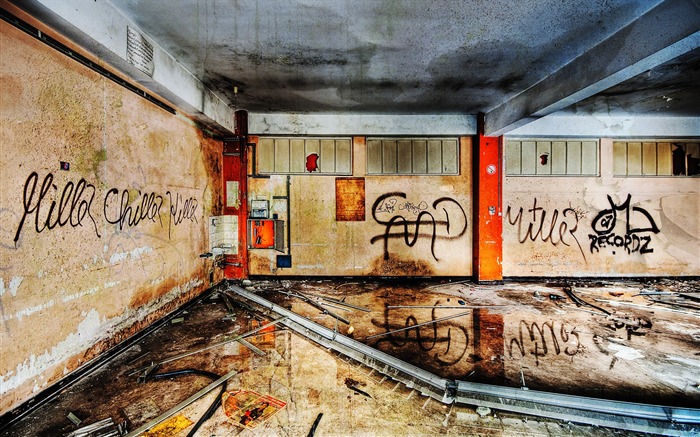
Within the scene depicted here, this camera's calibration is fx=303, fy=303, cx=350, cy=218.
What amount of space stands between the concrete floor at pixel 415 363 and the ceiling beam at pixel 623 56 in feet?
9.65

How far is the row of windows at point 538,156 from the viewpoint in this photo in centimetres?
627

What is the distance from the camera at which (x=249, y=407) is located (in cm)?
230

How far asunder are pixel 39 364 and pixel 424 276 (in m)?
5.66

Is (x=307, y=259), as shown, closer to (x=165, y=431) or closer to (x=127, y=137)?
(x=127, y=137)

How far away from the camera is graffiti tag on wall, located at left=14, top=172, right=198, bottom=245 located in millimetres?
2387

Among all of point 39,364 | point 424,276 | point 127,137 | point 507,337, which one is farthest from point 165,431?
point 424,276

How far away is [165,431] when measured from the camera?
206 cm

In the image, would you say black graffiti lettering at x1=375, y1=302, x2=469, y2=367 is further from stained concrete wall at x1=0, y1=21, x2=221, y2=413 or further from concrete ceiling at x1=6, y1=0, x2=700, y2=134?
concrete ceiling at x1=6, y1=0, x2=700, y2=134

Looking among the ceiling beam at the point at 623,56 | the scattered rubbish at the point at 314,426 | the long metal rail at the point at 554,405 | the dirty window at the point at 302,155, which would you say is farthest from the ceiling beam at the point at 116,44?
the ceiling beam at the point at 623,56

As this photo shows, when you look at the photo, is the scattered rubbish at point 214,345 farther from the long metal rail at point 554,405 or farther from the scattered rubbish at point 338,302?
the long metal rail at point 554,405

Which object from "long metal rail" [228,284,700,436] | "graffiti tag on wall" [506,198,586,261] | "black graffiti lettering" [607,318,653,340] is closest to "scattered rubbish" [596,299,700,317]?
"black graffiti lettering" [607,318,653,340]

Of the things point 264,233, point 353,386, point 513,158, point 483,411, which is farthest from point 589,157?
point 264,233

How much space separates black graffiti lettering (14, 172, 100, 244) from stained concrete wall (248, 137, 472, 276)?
3.47 m

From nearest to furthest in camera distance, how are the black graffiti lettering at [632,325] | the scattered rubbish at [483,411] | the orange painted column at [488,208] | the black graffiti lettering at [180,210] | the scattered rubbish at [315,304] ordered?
the scattered rubbish at [483,411]
the black graffiti lettering at [632,325]
the scattered rubbish at [315,304]
the black graffiti lettering at [180,210]
the orange painted column at [488,208]
